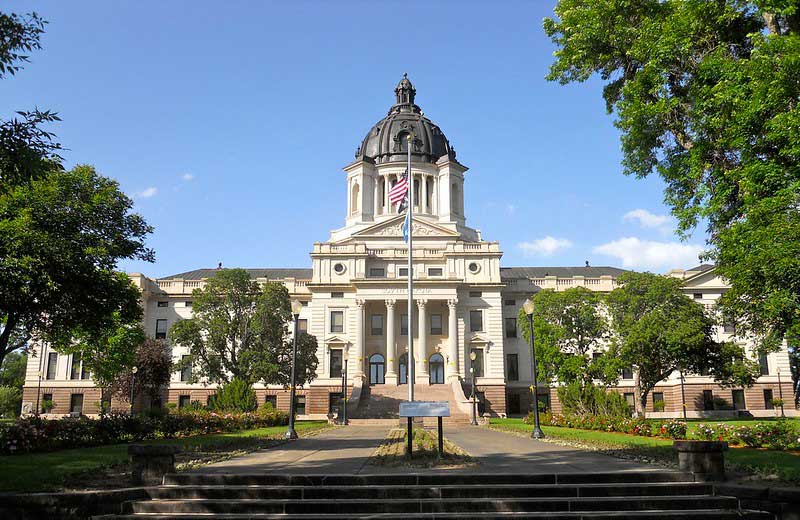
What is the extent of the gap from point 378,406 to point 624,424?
2569 cm

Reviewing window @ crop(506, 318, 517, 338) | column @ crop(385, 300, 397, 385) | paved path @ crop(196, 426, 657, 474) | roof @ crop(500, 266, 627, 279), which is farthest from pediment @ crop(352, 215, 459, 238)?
paved path @ crop(196, 426, 657, 474)

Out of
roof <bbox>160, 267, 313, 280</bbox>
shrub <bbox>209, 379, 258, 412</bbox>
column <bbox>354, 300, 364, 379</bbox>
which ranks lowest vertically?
shrub <bbox>209, 379, 258, 412</bbox>

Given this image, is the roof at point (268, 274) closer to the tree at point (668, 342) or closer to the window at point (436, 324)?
the window at point (436, 324)

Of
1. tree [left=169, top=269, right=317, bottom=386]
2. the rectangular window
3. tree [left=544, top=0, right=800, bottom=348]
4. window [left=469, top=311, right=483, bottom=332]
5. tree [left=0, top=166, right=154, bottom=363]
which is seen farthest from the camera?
window [left=469, top=311, right=483, bottom=332]

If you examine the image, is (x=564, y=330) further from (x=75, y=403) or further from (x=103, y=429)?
(x=75, y=403)

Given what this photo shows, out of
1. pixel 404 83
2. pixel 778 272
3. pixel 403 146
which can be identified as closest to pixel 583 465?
pixel 778 272

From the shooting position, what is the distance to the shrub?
130 feet

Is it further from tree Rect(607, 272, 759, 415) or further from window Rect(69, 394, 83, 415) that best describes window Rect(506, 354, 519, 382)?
window Rect(69, 394, 83, 415)

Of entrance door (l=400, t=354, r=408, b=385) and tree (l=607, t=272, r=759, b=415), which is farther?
entrance door (l=400, t=354, r=408, b=385)

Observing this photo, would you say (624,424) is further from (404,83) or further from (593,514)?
(404,83)

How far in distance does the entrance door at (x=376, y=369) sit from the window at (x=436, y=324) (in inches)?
221

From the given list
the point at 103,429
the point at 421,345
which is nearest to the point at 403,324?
the point at 421,345

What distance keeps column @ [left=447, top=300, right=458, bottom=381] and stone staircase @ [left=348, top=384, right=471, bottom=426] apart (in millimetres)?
1781

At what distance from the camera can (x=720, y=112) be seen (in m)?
18.5
